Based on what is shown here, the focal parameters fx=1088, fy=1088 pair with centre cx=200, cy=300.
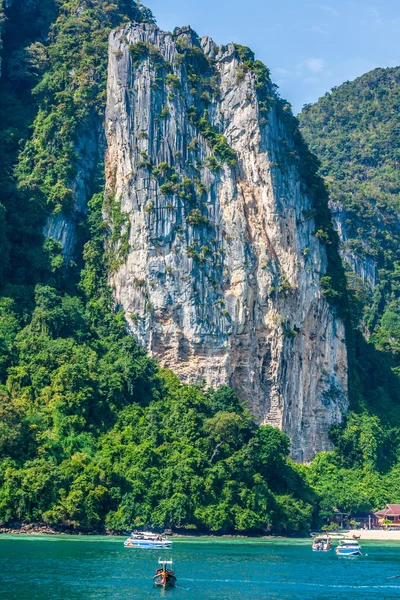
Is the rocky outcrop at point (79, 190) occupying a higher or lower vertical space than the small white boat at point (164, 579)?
higher

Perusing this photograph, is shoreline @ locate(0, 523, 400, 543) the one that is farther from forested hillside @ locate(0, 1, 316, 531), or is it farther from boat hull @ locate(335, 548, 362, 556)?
boat hull @ locate(335, 548, 362, 556)

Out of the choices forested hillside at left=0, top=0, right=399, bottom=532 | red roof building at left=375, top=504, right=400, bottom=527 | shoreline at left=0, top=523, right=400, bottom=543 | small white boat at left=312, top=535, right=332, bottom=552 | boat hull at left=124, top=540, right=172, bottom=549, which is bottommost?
boat hull at left=124, top=540, right=172, bottom=549

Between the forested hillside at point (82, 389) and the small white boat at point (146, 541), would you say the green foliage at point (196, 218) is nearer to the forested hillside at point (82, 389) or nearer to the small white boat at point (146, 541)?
the forested hillside at point (82, 389)

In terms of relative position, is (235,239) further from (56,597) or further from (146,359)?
(56,597)

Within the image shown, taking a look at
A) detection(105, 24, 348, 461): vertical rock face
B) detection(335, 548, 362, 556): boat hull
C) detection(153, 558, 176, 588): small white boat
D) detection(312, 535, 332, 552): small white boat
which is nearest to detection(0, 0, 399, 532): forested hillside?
detection(105, 24, 348, 461): vertical rock face

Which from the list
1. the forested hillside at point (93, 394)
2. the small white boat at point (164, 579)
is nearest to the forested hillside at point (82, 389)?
the forested hillside at point (93, 394)

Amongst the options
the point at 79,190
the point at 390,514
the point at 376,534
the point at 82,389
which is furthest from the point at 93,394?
the point at 390,514

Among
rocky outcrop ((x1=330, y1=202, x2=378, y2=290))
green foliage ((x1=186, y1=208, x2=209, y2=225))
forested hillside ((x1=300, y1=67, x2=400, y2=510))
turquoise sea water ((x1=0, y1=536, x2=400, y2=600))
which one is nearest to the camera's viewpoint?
turquoise sea water ((x1=0, y1=536, x2=400, y2=600))

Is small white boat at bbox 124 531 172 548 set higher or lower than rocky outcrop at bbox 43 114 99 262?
lower
